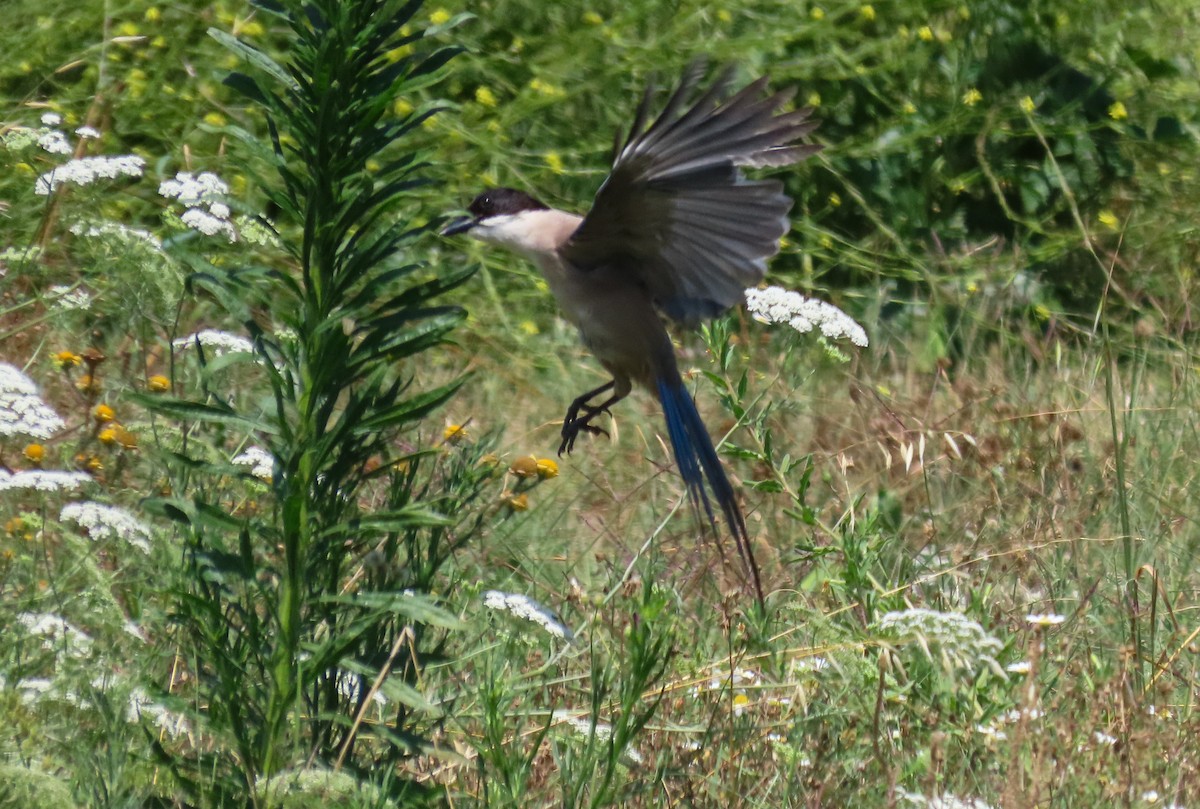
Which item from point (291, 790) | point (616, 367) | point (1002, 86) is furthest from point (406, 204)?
point (291, 790)

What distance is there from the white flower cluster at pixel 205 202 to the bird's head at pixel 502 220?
1.55 feet

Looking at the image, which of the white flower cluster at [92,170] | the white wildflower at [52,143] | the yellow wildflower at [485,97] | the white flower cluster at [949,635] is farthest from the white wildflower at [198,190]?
the yellow wildflower at [485,97]

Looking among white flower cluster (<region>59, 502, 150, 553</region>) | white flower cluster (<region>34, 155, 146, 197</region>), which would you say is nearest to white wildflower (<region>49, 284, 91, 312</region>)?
white flower cluster (<region>34, 155, 146, 197</region>)

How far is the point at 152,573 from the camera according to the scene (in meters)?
3.16

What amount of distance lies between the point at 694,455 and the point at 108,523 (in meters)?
1.17

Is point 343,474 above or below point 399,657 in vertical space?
above

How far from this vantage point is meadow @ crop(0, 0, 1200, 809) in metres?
2.46

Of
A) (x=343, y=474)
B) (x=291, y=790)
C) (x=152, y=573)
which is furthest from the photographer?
(x=152, y=573)

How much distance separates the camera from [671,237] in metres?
3.56

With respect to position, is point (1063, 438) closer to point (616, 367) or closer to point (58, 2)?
point (616, 367)

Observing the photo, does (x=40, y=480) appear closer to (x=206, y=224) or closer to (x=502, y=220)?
(x=206, y=224)

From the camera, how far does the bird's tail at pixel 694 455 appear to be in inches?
133

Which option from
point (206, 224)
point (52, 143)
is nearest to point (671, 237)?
point (206, 224)

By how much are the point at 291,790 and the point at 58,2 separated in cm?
507
